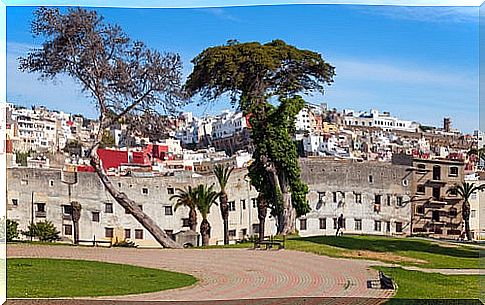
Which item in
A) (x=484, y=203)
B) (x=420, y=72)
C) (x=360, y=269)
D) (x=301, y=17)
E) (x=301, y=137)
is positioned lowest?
(x=360, y=269)

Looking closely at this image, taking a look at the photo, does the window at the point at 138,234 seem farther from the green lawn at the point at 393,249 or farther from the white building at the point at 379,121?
the white building at the point at 379,121

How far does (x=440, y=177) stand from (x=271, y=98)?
2068 mm

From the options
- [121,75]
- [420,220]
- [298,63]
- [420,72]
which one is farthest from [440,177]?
[121,75]

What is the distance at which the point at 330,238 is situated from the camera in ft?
33.0

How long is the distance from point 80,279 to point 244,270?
5.81 feet

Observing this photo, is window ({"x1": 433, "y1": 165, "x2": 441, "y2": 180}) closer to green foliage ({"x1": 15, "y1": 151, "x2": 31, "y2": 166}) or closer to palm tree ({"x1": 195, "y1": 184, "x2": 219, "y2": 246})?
palm tree ({"x1": 195, "y1": 184, "x2": 219, "y2": 246})

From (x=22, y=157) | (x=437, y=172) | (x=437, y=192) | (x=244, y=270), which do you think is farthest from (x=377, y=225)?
(x=22, y=157)

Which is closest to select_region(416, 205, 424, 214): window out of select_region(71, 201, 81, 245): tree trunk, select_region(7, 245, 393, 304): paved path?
select_region(7, 245, 393, 304): paved path

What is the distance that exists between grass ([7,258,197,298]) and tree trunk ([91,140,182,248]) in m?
0.49

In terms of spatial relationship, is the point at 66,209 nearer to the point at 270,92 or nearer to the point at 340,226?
the point at 270,92

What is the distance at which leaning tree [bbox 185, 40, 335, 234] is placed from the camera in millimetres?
9820

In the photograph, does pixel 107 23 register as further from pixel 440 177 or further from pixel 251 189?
pixel 440 177

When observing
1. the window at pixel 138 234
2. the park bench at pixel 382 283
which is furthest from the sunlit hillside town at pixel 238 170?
the park bench at pixel 382 283

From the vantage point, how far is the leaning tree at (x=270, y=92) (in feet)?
32.2
